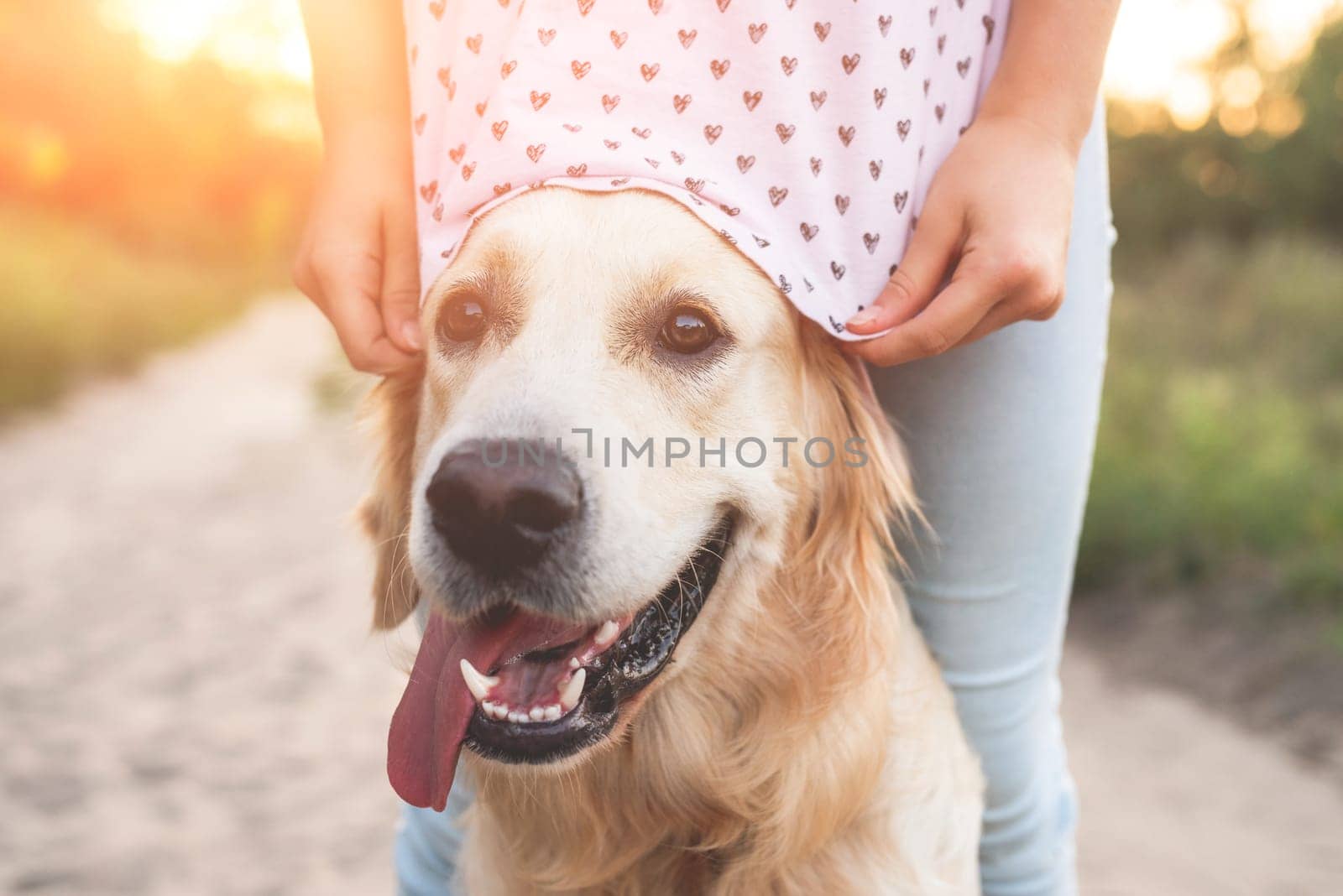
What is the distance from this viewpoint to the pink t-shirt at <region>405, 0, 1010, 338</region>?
1.56m

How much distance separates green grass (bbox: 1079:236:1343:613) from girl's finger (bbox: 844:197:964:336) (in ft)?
12.9

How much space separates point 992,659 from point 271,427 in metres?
8.81

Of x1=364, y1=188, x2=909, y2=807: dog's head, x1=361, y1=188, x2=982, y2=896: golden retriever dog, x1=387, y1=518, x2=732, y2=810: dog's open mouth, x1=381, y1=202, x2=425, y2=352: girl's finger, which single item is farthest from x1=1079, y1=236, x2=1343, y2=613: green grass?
x1=381, y1=202, x2=425, y2=352: girl's finger

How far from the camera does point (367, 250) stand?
170cm

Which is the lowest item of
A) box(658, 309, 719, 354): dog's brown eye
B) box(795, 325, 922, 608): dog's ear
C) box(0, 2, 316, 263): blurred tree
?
box(795, 325, 922, 608): dog's ear

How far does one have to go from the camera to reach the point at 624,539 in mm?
1574

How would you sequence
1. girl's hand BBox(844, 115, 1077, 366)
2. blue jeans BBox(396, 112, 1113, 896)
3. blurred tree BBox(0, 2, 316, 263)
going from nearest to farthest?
1. girl's hand BBox(844, 115, 1077, 366)
2. blue jeans BBox(396, 112, 1113, 896)
3. blurred tree BBox(0, 2, 316, 263)

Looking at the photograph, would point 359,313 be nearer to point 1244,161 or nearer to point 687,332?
point 687,332

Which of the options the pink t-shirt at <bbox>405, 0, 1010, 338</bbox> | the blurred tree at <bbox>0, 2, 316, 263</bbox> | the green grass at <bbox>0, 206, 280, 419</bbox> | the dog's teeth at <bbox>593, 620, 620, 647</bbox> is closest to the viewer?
the pink t-shirt at <bbox>405, 0, 1010, 338</bbox>

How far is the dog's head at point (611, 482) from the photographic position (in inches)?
60.7

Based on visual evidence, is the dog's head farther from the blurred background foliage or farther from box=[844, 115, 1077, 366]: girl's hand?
the blurred background foliage

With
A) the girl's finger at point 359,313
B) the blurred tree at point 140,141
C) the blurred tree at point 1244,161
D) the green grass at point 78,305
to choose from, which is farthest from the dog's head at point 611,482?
the blurred tree at point 140,141

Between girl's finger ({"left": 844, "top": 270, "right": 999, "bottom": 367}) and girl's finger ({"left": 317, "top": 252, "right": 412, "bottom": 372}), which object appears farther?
girl's finger ({"left": 317, "top": 252, "right": 412, "bottom": 372})

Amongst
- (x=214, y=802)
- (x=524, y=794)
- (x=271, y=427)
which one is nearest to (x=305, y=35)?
(x=524, y=794)
